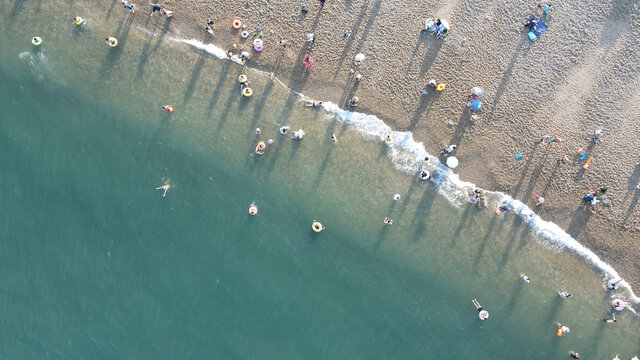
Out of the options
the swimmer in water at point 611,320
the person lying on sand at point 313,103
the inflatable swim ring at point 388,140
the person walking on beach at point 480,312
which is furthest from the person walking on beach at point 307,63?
the swimmer in water at point 611,320

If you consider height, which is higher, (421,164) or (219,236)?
(421,164)

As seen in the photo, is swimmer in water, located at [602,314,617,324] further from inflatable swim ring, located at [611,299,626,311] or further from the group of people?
the group of people

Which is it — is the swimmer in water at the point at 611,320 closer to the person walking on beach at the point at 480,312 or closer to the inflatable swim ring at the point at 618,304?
the inflatable swim ring at the point at 618,304

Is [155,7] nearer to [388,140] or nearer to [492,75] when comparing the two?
[388,140]

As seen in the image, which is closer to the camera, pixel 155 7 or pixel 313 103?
pixel 155 7

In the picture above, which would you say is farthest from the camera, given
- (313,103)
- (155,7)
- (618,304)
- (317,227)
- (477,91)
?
(313,103)

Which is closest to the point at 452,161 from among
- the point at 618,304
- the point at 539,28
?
the point at 539,28

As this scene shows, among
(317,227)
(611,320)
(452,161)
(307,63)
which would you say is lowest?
(317,227)

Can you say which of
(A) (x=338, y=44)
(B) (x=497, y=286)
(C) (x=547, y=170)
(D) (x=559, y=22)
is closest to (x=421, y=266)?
(B) (x=497, y=286)
